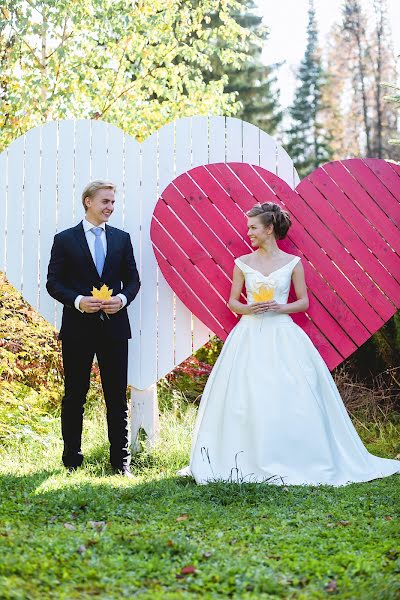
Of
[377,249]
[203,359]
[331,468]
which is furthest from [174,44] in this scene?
[331,468]

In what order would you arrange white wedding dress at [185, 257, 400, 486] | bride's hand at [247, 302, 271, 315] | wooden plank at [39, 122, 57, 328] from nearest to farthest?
white wedding dress at [185, 257, 400, 486] → bride's hand at [247, 302, 271, 315] → wooden plank at [39, 122, 57, 328]

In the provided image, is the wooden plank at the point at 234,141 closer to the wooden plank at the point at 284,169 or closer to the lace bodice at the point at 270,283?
the wooden plank at the point at 284,169

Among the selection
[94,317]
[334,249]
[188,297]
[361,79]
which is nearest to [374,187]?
[334,249]

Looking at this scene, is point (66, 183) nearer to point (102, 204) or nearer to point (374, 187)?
point (102, 204)

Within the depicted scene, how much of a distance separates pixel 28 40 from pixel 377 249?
4991mm

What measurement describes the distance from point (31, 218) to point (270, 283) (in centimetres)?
178

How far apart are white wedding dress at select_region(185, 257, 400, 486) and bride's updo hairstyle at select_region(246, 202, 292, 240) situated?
22 centimetres

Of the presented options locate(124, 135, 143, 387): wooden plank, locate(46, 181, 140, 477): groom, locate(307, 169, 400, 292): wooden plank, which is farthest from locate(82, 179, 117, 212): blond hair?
locate(307, 169, 400, 292): wooden plank

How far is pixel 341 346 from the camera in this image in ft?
17.2

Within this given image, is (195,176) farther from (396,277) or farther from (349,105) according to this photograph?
(349,105)

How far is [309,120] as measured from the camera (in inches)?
1064

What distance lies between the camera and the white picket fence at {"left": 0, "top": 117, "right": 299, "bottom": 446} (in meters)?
5.46

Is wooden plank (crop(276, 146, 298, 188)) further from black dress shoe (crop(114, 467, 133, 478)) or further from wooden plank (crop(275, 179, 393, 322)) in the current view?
black dress shoe (crop(114, 467, 133, 478))

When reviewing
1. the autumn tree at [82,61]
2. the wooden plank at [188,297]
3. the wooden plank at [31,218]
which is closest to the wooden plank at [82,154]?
the wooden plank at [31,218]
